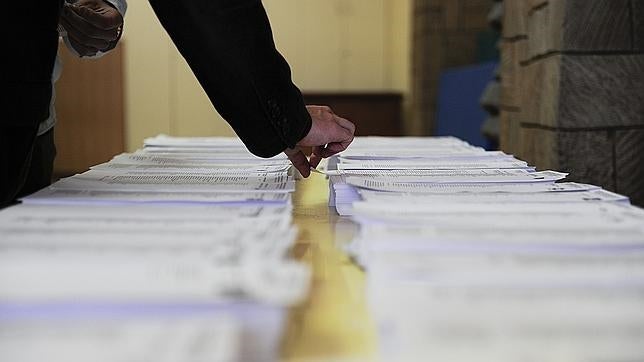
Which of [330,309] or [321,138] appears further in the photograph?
[321,138]

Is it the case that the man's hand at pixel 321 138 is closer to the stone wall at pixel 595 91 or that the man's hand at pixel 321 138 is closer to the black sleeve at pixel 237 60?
the black sleeve at pixel 237 60

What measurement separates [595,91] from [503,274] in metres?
1.09

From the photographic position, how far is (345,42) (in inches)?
211

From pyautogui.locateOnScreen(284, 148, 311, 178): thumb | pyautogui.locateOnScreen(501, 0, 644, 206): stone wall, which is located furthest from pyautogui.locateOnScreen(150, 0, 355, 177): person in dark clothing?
pyautogui.locateOnScreen(501, 0, 644, 206): stone wall

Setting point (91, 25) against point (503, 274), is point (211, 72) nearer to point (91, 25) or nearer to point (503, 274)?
point (503, 274)

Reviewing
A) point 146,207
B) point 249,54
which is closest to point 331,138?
point 249,54

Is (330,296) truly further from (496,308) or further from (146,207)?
(146,207)

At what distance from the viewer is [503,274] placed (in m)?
0.46

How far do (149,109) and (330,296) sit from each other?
5.10 m

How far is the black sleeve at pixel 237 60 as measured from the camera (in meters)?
0.76

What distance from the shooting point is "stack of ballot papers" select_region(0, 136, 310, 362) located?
1.26 feet

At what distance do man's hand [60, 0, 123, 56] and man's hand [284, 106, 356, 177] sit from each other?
1.41ft

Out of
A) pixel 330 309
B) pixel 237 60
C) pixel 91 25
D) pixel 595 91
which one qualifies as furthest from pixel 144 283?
pixel 595 91

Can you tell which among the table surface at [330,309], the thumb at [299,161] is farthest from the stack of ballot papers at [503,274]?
the thumb at [299,161]
